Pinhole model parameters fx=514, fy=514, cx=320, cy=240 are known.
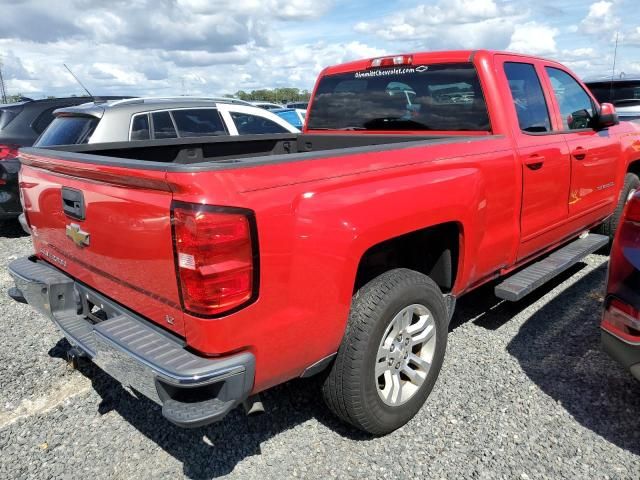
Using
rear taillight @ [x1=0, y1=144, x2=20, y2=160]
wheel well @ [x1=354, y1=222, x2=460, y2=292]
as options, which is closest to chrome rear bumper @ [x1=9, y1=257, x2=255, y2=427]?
wheel well @ [x1=354, y1=222, x2=460, y2=292]

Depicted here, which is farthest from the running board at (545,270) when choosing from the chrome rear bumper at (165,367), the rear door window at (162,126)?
the rear door window at (162,126)

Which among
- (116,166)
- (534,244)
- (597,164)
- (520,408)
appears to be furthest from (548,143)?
(116,166)

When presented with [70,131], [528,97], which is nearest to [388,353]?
[528,97]

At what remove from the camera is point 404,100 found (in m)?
3.78

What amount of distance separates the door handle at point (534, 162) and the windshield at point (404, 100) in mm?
328

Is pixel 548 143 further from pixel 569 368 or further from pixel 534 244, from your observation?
pixel 569 368

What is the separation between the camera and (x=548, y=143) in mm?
3527

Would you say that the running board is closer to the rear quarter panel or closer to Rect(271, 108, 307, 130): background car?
the rear quarter panel

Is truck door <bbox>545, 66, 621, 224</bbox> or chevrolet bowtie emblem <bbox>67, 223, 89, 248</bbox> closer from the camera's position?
chevrolet bowtie emblem <bbox>67, 223, 89, 248</bbox>

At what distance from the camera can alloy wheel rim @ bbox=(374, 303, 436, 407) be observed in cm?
257

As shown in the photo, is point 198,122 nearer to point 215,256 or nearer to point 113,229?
point 113,229

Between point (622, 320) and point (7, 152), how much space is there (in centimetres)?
700

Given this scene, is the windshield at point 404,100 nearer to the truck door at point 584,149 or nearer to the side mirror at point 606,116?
the truck door at point 584,149

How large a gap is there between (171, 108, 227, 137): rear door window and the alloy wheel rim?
4363 millimetres
